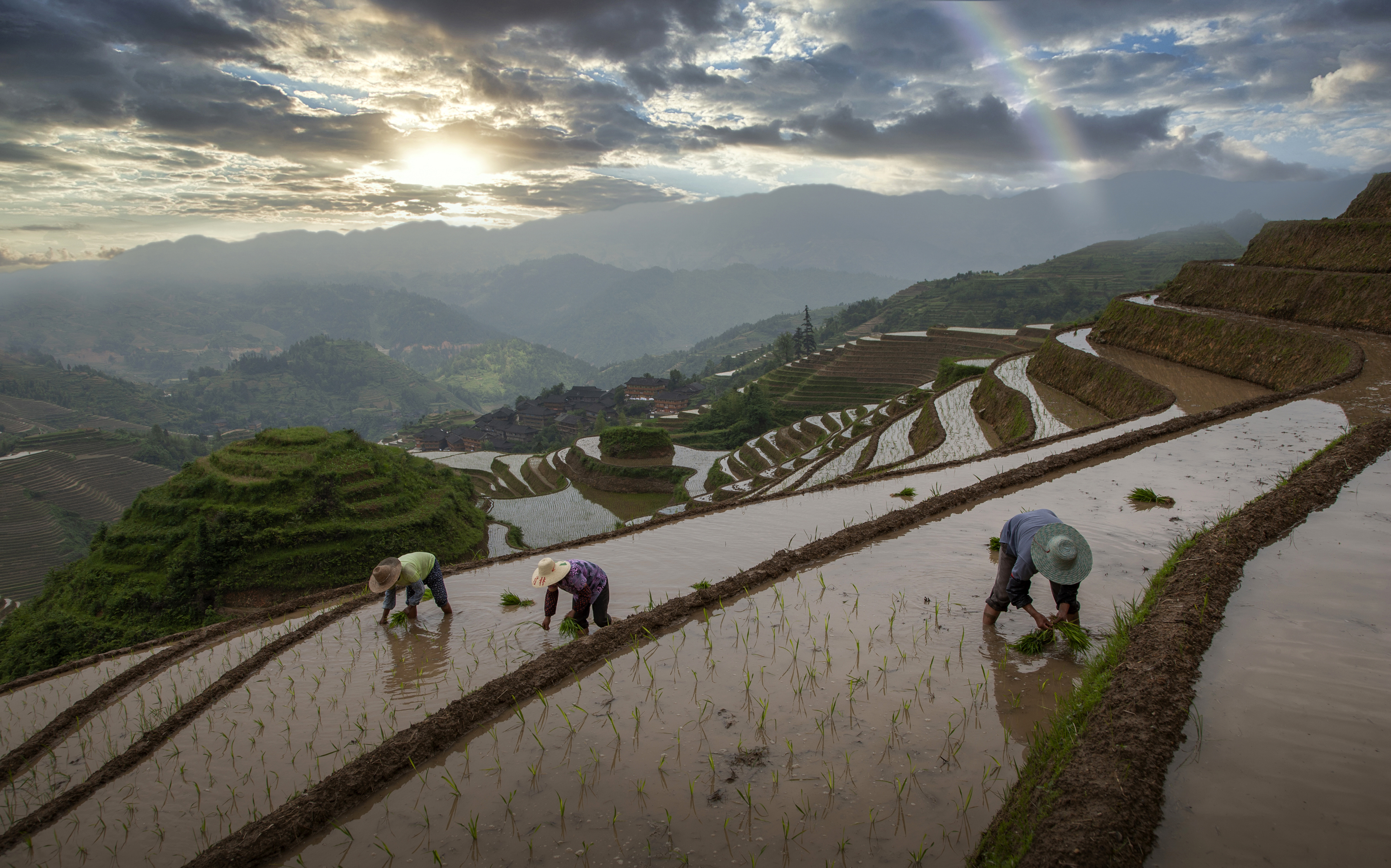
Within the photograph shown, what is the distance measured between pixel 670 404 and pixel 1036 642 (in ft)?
235

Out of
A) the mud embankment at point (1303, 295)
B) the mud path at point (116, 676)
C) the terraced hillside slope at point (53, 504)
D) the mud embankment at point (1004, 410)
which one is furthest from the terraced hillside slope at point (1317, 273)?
the terraced hillside slope at point (53, 504)

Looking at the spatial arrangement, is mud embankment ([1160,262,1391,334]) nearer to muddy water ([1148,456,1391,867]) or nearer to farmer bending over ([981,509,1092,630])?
muddy water ([1148,456,1391,867])

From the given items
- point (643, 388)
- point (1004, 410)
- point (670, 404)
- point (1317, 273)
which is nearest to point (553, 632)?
point (1004, 410)

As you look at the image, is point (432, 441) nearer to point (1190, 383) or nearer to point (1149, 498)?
point (1190, 383)

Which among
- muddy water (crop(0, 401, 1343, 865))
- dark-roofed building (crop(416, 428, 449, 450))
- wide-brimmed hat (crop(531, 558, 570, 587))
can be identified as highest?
wide-brimmed hat (crop(531, 558, 570, 587))

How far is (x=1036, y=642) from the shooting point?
4781mm

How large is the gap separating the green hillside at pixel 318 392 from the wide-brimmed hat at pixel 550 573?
137 metres

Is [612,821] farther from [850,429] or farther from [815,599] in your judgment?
[850,429]

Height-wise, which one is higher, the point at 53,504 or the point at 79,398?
the point at 79,398

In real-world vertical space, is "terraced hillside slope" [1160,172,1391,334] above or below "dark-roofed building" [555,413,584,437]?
above

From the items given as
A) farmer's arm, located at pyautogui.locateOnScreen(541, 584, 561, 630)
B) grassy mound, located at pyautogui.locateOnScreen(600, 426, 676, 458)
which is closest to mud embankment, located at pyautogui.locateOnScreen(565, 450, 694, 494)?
grassy mound, located at pyautogui.locateOnScreen(600, 426, 676, 458)

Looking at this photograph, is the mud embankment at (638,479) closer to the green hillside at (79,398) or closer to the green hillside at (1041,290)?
the green hillside at (1041,290)

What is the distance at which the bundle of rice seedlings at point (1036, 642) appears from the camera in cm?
478

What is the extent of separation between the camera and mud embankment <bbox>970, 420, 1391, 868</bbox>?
2.78 m
